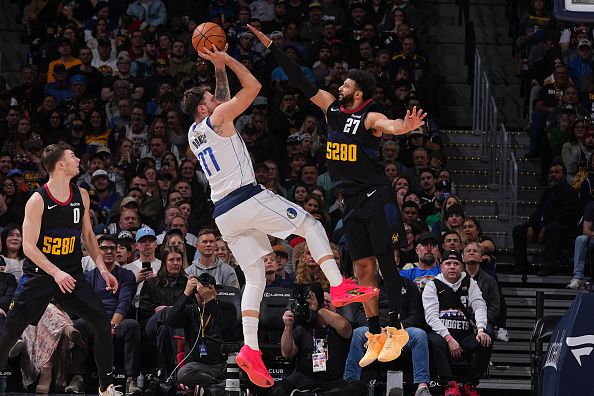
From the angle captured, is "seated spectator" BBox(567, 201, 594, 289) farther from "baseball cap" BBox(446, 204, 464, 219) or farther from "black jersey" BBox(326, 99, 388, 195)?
"black jersey" BBox(326, 99, 388, 195)

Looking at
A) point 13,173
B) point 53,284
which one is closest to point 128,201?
point 13,173

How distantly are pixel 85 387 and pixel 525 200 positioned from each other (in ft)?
26.5

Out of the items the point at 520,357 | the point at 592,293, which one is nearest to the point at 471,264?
the point at 520,357

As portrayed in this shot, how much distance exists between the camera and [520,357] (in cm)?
1638

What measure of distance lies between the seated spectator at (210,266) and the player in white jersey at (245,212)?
3577mm

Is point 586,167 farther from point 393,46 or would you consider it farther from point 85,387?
point 85,387

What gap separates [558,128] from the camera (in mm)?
19234

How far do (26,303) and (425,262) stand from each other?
212 inches

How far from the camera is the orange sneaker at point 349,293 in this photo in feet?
35.1

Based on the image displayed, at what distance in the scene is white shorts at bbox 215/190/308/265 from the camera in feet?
35.6

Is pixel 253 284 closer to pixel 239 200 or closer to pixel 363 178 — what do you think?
pixel 239 200

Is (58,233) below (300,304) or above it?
above


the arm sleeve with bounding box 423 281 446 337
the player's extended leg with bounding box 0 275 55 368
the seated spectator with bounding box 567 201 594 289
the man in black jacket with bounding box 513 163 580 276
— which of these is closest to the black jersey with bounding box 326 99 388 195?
the player's extended leg with bounding box 0 275 55 368

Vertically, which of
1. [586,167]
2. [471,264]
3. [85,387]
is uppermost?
[586,167]
